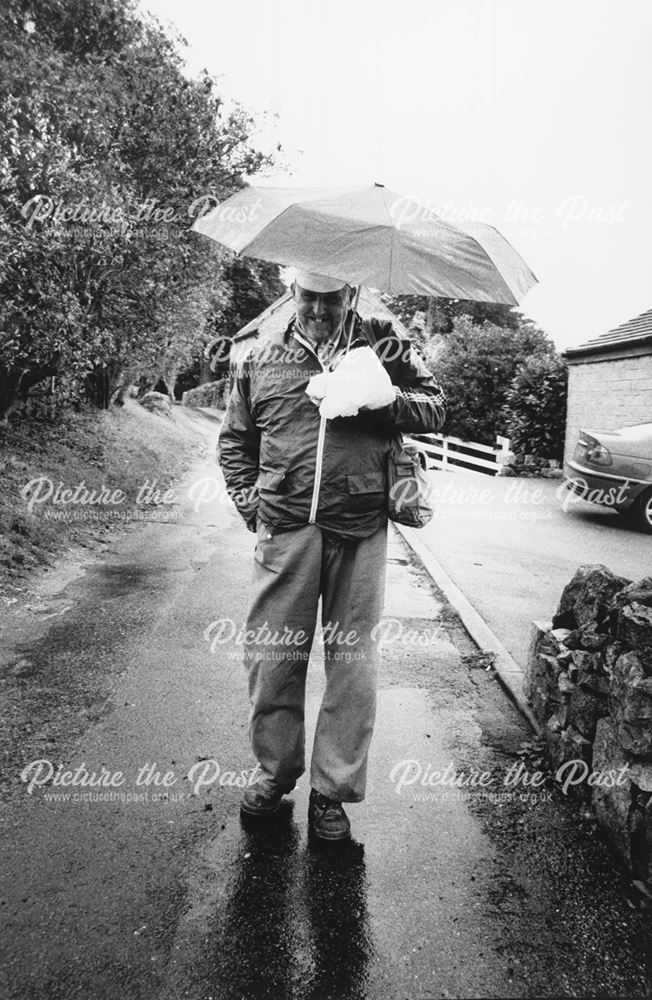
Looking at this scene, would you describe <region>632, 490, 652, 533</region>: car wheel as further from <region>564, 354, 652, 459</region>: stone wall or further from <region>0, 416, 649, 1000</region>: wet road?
<region>0, 416, 649, 1000</region>: wet road

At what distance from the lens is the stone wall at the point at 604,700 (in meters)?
2.47

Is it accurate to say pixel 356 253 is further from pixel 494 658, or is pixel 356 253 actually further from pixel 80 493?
pixel 80 493

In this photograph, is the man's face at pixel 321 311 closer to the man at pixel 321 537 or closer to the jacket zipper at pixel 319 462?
the man at pixel 321 537

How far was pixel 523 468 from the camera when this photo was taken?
16391 mm

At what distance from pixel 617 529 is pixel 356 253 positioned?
865cm

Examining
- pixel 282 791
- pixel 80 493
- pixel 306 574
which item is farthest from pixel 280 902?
pixel 80 493

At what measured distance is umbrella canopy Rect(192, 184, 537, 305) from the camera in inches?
95.7

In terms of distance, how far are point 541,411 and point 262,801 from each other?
50.4 feet

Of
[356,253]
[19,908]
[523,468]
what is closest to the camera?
[19,908]

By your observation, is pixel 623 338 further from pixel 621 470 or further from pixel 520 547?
pixel 520 547

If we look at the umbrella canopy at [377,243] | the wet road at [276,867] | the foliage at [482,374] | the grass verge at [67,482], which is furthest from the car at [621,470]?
the foliage at [482,374]

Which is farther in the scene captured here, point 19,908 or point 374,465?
point 374,465

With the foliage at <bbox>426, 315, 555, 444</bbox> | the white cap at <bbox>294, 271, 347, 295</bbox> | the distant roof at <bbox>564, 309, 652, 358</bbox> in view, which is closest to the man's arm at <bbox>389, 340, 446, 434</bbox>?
the white cap at <bbox>294, 271, 347, 295</bbox>

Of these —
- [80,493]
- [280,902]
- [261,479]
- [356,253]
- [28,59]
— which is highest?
[28,59]
